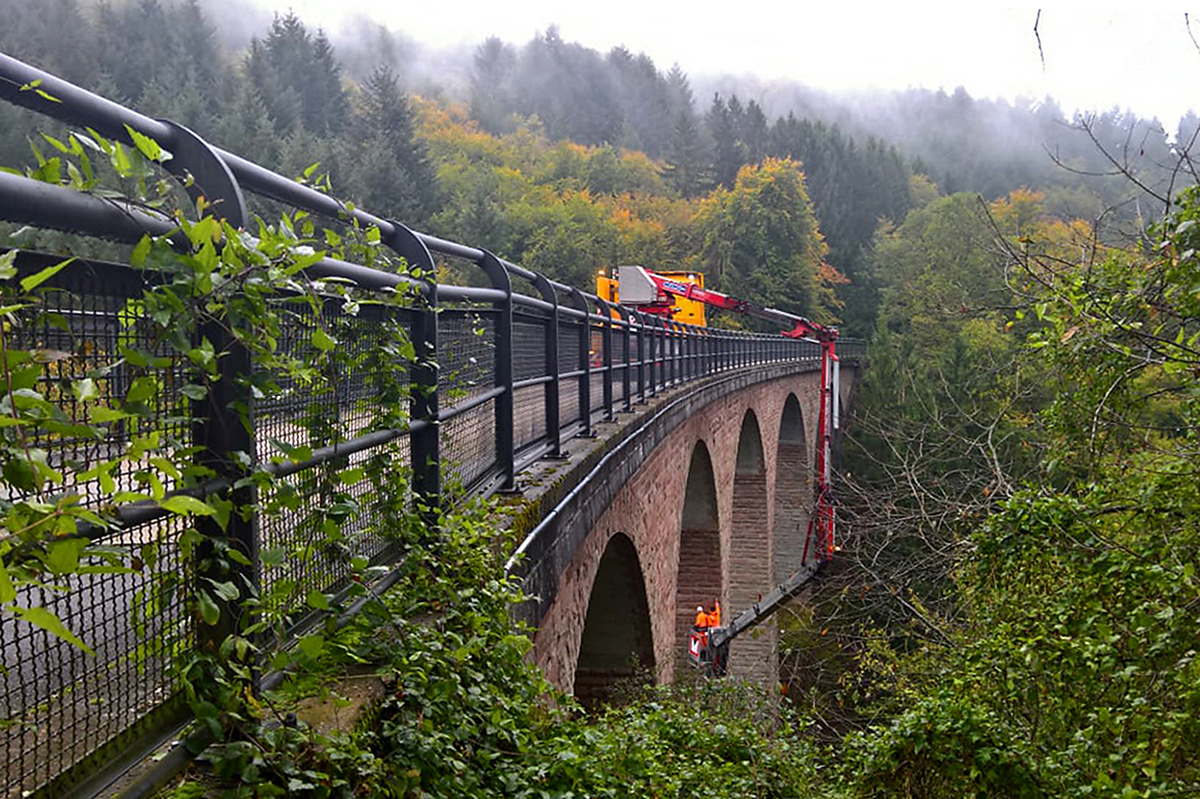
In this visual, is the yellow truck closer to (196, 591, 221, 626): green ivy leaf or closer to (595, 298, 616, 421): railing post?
(595, 298, 616, 421): railing post

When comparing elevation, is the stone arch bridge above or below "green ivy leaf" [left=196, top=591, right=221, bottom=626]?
below

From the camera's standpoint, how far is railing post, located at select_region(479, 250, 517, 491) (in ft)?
14.3

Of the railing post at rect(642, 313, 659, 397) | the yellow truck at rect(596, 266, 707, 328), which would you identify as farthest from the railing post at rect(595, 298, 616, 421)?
the yellow truck at rect(596, 266, 707, 328)

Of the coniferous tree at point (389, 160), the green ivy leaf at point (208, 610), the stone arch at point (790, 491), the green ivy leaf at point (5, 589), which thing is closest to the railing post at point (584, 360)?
the green ivy leaf at point (208, 610)

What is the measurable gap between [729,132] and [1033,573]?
73.0 metres

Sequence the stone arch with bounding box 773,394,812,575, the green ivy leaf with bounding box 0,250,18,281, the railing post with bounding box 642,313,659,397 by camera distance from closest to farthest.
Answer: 1. the green ivy leaf with bounding box 0,250,18,281
2. the railing post with bounding box 642,313,659,397
3. the stone arch with bounding box 773,394,812,575

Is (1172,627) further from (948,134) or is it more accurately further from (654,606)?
(948,134)

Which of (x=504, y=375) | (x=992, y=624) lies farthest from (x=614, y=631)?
(x=504, y=375)

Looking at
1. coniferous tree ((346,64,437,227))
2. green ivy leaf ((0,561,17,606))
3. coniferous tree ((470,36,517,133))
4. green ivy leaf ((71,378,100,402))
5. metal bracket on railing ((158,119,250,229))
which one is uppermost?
coniferous tree ((470,36,517,133))

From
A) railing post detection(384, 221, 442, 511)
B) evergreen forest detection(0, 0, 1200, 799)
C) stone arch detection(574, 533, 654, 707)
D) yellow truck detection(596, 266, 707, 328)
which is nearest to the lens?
evergreen forest detection(0, 0, 1200, 799)

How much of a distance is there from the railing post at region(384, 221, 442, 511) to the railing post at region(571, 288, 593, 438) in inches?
116

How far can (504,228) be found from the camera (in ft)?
149

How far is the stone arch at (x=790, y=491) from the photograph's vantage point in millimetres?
28719

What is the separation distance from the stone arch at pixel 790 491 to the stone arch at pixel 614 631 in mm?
17857
